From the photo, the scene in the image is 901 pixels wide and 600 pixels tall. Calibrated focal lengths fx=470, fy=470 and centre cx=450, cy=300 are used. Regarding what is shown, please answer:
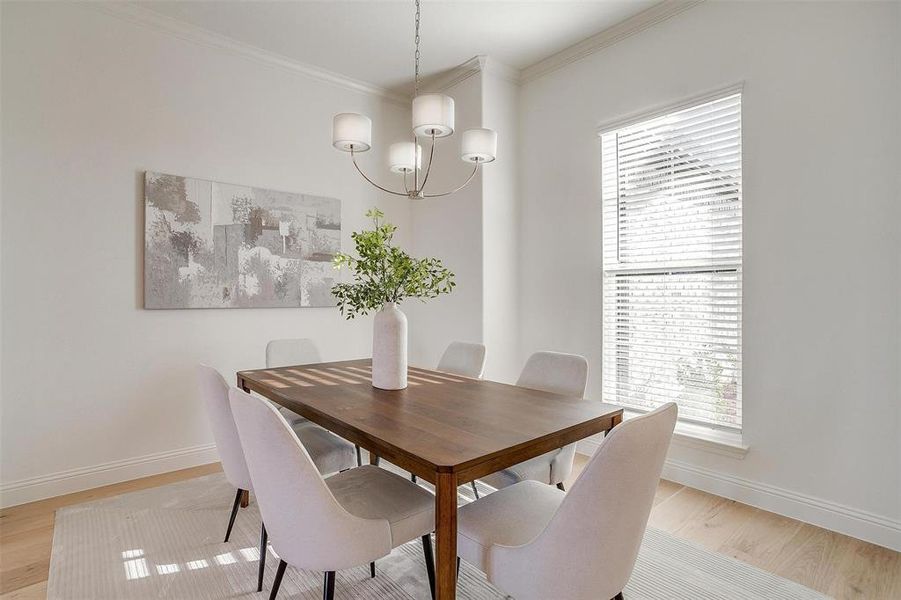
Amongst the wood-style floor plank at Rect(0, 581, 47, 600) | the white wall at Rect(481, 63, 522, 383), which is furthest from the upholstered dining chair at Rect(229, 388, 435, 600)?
the white wall at Rect(481, 63, 522, 383)

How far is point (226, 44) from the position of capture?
10.7 ft

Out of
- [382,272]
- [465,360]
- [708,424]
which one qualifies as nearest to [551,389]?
[465,360]

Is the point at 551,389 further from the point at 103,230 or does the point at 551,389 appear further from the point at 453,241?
the point at 103,230

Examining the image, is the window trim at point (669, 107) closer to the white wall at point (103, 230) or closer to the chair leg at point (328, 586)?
the white wall at point (103, 230)

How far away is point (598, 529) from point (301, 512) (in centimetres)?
77

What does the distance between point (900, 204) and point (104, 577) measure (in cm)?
375

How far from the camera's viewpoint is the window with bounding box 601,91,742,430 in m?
2.70

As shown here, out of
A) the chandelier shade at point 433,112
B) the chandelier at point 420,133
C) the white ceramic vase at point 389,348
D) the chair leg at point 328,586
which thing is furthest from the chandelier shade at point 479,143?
the chair leg at point 328,586

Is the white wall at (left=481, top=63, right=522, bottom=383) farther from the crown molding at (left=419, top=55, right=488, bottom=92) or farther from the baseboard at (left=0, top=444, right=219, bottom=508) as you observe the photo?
the baseboard at (left=0, top=444, right=219, bottom=508)

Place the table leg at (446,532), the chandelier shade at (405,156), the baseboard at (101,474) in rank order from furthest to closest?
the baseboard at (101,474) < the chandelier shade at (405,156) < the table leg at (446,532)

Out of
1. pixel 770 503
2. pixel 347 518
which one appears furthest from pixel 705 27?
pixel 347 518

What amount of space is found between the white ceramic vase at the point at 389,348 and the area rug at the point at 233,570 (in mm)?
764

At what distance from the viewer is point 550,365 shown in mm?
2385

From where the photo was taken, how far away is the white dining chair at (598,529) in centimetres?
108
